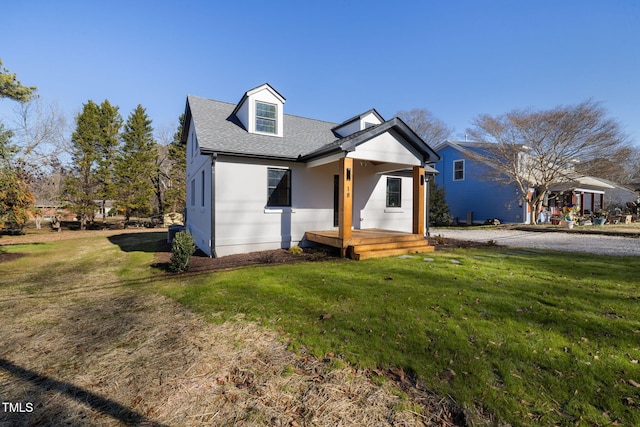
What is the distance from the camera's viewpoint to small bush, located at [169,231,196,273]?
698 centimetres

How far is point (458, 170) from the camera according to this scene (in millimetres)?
24188

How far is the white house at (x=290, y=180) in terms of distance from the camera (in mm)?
8703

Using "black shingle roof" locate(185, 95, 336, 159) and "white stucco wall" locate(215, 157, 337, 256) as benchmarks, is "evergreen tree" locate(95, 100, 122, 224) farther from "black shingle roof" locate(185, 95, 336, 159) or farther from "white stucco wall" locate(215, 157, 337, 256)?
"white stucco wall" locate(215, 157, 337, 256)

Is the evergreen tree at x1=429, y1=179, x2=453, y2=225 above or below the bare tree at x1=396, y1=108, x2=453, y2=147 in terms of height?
below

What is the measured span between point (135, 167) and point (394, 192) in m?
19.1

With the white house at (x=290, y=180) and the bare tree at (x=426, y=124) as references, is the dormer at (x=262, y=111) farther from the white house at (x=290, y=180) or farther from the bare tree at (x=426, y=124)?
the bare tree at (x=426, y=124)

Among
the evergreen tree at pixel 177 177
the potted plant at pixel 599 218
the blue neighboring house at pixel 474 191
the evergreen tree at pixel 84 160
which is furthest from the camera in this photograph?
the evergreen tree at pixel 177 177

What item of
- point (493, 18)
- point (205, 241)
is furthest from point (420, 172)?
point (205, 241)

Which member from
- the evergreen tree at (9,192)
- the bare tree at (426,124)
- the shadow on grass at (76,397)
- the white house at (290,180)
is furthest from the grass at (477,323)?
the bare tree at (426,124)

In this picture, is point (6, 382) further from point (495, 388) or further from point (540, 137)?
point (540, 137)

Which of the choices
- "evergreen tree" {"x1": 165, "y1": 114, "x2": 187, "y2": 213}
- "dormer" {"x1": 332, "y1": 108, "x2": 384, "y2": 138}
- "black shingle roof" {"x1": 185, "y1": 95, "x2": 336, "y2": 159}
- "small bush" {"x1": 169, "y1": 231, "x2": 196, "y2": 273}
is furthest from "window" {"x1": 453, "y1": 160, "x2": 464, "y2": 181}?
"evergreen tree" {"x1": 165, "y1": 114, "x2": 187, "y2": 213}

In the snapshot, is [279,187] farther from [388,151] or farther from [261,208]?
[388,151]

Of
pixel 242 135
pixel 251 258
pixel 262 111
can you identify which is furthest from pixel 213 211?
pixel 262 111

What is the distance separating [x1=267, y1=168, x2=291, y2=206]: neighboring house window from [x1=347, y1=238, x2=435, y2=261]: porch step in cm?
317
